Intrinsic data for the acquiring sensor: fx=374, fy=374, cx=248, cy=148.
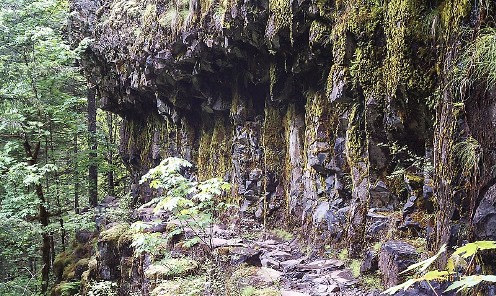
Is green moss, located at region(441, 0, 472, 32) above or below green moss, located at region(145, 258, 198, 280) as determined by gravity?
above

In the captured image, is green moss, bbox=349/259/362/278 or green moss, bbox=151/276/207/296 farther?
green moss, bbox=349/259/362/278

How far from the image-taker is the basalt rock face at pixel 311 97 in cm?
418

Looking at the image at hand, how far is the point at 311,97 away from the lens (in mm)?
8711

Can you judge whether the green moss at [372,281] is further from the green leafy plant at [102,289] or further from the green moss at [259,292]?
the green leafy plant at [102,289]

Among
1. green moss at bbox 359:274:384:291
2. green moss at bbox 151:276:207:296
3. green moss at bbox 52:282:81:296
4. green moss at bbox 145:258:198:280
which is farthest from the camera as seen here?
green moss at bbox 52:282:81:296

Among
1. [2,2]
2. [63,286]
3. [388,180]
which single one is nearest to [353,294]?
[388,180]

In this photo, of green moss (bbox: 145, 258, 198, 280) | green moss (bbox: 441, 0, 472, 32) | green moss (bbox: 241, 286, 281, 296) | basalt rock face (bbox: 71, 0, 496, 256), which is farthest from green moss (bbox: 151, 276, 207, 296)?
green moss (bbox: 441, 0, 472, 32)

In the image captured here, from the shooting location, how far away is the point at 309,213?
8234 mm

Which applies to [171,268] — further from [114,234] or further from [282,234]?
[114,234]

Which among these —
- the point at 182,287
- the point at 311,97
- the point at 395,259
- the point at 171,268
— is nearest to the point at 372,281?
the point at 395,259

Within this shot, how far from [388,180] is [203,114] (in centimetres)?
865

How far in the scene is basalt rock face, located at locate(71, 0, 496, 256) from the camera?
4.18 meters

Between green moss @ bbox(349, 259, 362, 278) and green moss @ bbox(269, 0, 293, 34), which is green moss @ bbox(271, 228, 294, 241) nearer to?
green moss @ bbox(349, 259, 362, 278)

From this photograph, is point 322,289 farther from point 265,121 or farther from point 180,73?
point 180,73
